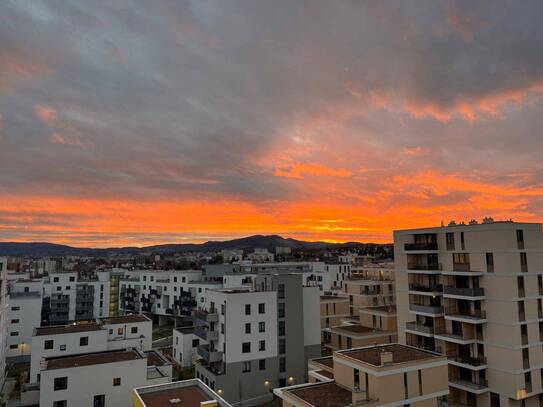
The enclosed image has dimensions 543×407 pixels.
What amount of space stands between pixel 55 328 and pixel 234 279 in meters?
39.3

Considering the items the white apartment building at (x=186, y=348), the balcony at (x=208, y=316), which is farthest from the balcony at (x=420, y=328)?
the white apartment building at (x=186, y=348)

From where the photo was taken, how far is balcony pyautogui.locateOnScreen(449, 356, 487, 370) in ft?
138

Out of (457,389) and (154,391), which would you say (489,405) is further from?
(154,391)

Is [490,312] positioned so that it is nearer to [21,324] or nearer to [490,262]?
[490,262]

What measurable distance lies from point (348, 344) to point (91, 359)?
36.6m

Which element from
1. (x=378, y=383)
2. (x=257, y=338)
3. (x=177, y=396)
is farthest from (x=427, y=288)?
(x=177, y=396)

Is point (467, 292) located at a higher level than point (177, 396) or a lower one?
higher

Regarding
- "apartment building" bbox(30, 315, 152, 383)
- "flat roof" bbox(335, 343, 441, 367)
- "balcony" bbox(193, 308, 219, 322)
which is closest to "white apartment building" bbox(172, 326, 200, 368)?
"apartment building" bbox(30, 315, 152, 383)

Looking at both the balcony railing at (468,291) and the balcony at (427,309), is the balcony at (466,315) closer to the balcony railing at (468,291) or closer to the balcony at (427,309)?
the balcony at (427,309)

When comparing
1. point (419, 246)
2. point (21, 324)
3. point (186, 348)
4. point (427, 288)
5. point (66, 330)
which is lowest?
point (186, 348)

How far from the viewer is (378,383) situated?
100ft

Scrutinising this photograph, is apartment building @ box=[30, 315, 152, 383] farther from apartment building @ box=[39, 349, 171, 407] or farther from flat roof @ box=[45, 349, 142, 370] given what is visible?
apartment building @ box=[39, 349, 171, 407]

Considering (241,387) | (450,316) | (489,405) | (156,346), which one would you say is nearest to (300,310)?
(241,387)

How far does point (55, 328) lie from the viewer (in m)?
60.2
